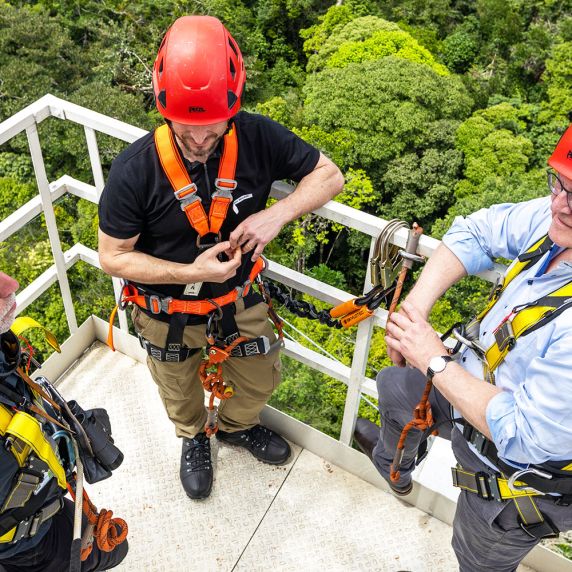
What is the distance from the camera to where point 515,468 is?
8.86 feet

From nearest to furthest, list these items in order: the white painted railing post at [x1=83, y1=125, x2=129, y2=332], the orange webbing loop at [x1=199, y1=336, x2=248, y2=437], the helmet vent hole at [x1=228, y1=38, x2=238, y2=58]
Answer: the helmet vent hole at [x1=228, y1=38, x2=238, y2=58], the orange webbing loop at [x1=199, y1=336, x2=248, y2=437], the white painted railing post at [x1=83, y1=125, x2=129, y2=332]

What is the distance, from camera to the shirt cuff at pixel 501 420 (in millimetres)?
2381

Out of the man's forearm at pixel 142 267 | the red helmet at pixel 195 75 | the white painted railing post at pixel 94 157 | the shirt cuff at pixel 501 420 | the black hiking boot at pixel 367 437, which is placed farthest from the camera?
the black hiking boot at pixel 367 437

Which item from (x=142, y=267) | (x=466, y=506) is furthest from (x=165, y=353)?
(x=466, y=506)

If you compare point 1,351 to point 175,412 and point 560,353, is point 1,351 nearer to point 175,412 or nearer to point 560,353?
point 175,412

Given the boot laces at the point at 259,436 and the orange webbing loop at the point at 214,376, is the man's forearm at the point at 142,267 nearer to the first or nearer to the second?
the orange webbing loop at the point at 214,376

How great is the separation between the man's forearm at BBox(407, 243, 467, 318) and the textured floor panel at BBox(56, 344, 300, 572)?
5.45 ft

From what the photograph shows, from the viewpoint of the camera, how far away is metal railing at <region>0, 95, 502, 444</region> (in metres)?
3.18

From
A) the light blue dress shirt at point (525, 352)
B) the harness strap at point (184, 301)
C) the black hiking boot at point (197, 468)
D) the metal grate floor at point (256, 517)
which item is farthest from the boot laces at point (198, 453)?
the light blue dress shirt at point (525, 352)

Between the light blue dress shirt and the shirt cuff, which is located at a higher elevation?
the light blue dress shirt

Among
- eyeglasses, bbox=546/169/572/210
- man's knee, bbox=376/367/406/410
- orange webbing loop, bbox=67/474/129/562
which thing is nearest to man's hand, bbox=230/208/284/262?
man's knee, bbox=376/367/406/410

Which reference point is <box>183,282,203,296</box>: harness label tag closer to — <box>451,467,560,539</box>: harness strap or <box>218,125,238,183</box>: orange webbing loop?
<box>218,125,238,183</box>: orange webbing loop

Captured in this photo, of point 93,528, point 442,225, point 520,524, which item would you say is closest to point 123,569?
point 93,528

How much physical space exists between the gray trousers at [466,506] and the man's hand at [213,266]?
36.2 inches
